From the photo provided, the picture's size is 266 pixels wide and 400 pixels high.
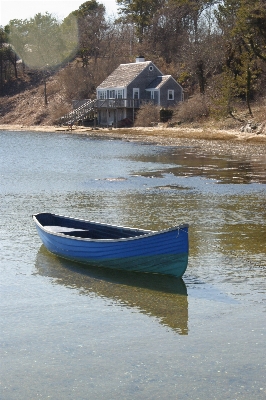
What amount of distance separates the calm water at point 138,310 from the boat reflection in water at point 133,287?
0.02 m

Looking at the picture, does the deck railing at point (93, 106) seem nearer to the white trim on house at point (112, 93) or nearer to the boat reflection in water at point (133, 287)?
the white trim on house at point (112, 93)

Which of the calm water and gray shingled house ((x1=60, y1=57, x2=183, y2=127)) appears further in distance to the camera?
gray shingled house ((x1=60, y1=57, x2=183, y2=127))

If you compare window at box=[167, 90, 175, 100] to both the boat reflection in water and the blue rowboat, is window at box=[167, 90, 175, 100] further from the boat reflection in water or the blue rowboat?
the boat reflection in water

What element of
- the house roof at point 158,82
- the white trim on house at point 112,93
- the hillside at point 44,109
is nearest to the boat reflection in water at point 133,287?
the hillside at point 44,109

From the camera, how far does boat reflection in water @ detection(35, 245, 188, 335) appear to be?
42.9 feet

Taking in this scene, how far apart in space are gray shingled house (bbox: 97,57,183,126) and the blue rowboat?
6008 centimetres

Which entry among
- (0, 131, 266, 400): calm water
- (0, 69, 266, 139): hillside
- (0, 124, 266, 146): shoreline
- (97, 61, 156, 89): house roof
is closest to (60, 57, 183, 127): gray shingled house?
(97, 61, 156, 89): house roof

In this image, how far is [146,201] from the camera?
2638 cm

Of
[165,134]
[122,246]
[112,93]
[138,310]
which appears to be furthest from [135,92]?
[138,310]

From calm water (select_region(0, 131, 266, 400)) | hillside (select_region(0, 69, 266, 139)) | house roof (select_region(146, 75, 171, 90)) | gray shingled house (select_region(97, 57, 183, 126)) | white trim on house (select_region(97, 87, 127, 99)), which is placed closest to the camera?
calm water (select_region(0, 131, 266, 400))

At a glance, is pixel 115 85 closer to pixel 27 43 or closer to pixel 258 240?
pixel 27 43

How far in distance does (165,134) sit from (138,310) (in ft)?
170

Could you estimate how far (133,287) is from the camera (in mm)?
14695

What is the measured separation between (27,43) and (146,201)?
90.2 meters
